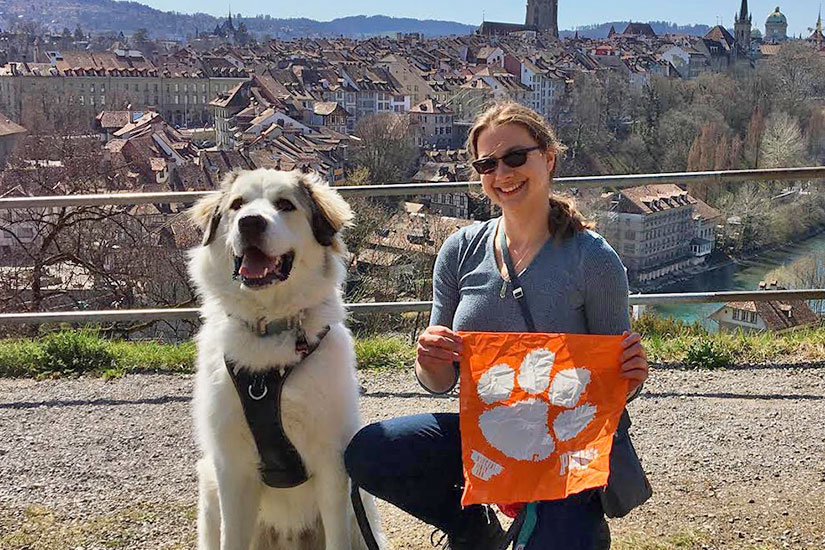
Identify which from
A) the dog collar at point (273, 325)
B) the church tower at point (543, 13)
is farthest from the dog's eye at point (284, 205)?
the church tower at point (543, 13)

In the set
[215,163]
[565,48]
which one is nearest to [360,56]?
[565,48]

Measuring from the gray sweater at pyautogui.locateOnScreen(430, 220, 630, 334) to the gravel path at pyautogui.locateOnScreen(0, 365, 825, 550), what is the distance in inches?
46.0

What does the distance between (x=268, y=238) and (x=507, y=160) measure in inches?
34.8

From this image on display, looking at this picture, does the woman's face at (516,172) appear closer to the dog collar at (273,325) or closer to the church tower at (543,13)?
the dog collar at (273,325)

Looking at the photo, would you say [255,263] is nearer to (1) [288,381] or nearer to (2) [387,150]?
(1) [288,381]

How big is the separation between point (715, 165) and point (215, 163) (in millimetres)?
27554

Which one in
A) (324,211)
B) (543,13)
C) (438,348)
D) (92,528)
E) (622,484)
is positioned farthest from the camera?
(543,13)

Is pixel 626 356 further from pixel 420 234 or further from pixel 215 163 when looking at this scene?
pixel 215 163

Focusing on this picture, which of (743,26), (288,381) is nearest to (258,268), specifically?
(288,381)

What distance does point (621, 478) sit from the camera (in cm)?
250

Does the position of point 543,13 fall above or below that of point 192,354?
above

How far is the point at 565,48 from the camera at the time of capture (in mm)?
130875

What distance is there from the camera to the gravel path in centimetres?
346

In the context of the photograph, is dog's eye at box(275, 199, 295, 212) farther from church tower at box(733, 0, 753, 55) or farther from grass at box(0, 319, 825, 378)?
church tower at box(733, 0, 753, 55)
